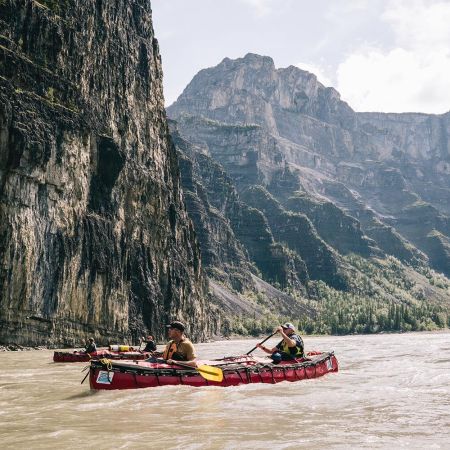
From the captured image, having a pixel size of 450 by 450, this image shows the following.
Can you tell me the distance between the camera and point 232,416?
18.4 m

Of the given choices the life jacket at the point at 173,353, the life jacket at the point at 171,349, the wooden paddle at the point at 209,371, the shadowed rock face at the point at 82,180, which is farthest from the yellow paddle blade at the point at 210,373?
the shadowed rock face at the point at 82,180

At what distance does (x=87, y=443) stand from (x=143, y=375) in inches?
416

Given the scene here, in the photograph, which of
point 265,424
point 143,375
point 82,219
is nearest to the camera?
point 265,424

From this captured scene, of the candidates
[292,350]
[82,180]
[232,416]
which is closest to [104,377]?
[232,416]

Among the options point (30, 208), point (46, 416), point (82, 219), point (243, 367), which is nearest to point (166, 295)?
point (82, 219)

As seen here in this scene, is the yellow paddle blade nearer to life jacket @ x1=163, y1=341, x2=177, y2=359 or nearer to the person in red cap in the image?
the person in red cap

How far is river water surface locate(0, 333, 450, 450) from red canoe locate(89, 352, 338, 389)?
20.2 inches

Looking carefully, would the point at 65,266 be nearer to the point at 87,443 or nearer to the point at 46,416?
the point at 46,416

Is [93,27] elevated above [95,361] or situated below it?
above

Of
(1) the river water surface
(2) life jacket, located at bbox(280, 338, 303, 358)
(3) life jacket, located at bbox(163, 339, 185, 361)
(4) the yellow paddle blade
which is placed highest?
(3) life jacket, located at bbox(163, 339, 185, 361)

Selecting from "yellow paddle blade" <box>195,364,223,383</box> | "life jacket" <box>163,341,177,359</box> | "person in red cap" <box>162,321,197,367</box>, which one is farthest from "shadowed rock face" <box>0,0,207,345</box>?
"yellow paddle blade" <box>195,364,223,383</box>

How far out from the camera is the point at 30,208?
233 ft

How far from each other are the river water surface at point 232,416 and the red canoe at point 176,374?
513mm

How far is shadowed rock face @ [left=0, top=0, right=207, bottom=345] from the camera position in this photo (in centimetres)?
6975
